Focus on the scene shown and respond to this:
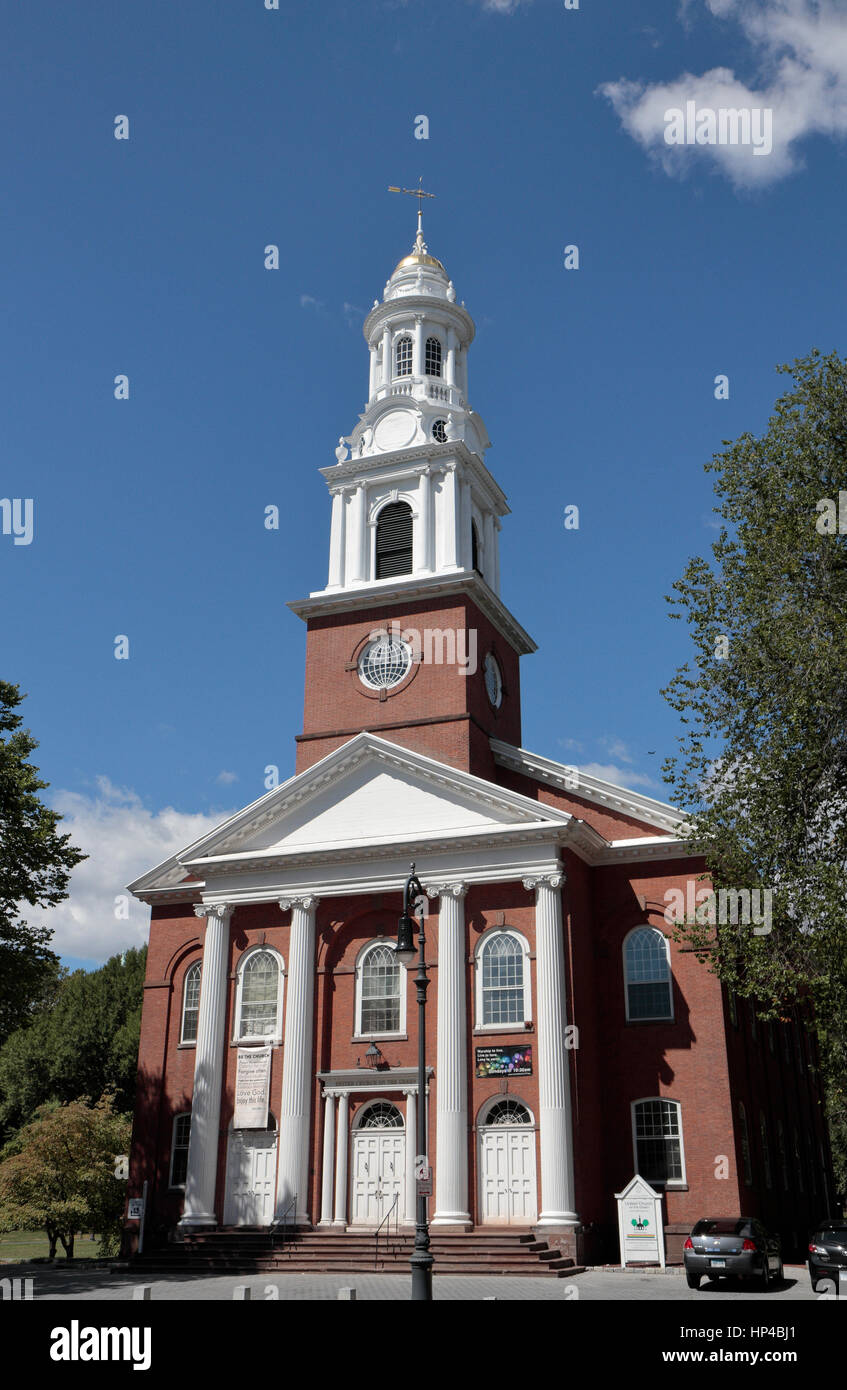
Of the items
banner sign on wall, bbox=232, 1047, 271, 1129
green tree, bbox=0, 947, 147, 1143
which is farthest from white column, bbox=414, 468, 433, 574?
green tree, bbox=0, 947, 147, 1143

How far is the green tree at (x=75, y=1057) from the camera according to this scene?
53062mm

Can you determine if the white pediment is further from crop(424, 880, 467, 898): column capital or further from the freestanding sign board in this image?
the freestanding sign board

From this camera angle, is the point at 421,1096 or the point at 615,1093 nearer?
the point at 421,1096

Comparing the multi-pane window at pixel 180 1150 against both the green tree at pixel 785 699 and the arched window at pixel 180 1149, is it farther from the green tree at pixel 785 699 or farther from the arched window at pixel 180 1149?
the green tree at pixel 785 699

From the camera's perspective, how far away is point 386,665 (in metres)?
37.0

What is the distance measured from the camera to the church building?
94.9 feet

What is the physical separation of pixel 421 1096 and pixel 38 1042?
40915 mm

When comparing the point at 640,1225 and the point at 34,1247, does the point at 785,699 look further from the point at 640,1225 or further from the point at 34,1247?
the point at 34,1247

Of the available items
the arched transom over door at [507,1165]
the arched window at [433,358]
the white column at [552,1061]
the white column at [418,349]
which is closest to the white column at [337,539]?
the white column at [418,349]

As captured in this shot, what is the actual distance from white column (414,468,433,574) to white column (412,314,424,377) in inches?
226

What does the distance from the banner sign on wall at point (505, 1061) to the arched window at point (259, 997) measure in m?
5.84
